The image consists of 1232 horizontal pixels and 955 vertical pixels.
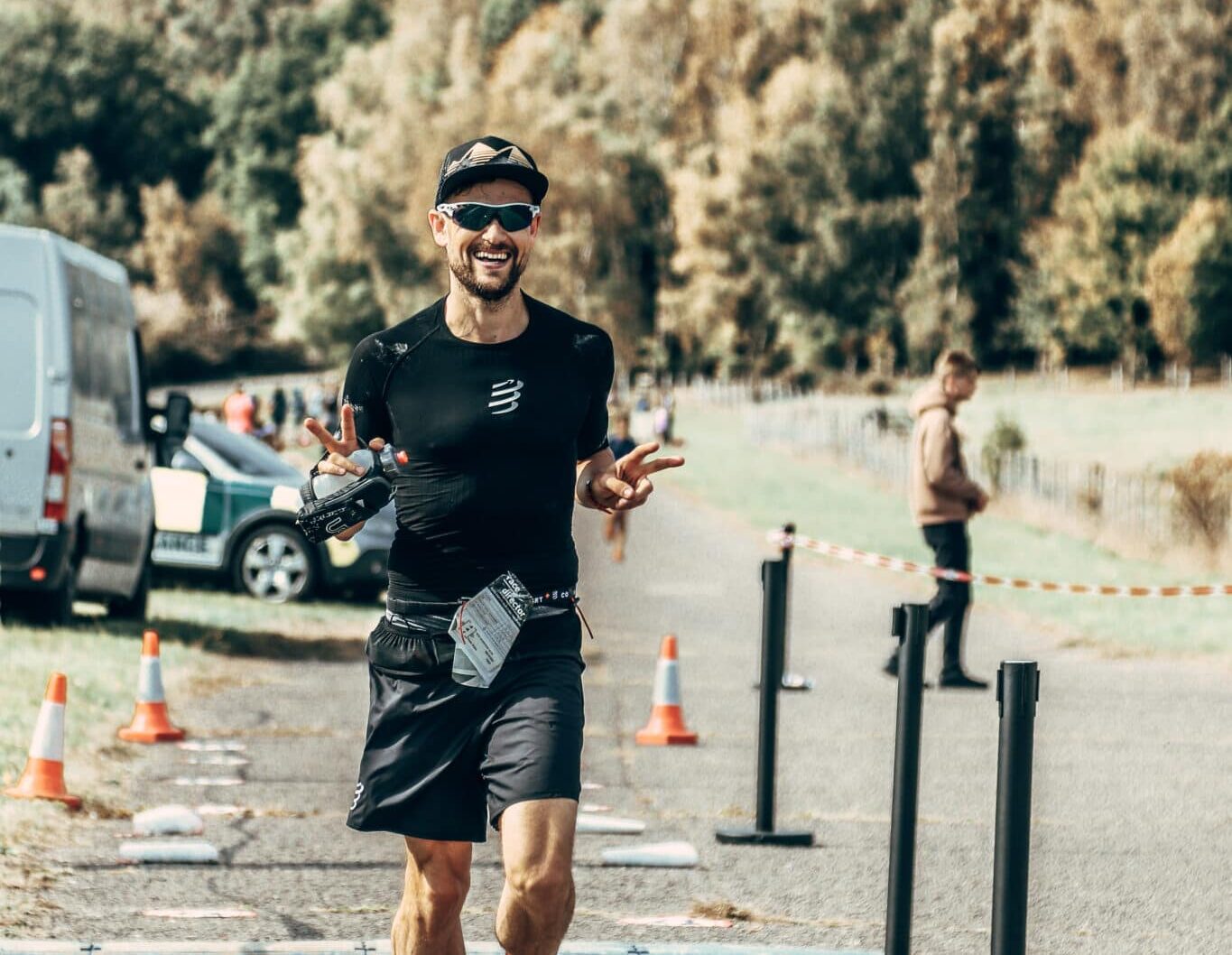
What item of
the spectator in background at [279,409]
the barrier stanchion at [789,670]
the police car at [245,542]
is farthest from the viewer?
the spectator in background at [279,409]

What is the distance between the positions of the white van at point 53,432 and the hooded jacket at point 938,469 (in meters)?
5.08

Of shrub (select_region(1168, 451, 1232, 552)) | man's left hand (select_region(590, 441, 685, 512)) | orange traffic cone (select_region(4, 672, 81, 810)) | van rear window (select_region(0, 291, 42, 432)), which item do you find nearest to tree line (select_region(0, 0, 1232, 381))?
shrub (select_region(1168, 451, 1232, 552))

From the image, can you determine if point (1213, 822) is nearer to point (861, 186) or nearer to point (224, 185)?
point (861, 186)

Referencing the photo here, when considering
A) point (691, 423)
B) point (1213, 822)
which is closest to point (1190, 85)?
point (691, 423)

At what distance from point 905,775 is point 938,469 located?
25.1 feet

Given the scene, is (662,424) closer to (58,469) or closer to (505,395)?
(58,469)

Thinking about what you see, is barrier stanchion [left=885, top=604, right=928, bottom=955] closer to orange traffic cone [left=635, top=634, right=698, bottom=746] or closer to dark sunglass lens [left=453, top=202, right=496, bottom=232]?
dark sunglass lens [left=453, top=202, right=496, bottom=232]

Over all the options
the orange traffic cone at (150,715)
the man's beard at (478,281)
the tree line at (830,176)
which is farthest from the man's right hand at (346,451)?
the tree line at (830,176)

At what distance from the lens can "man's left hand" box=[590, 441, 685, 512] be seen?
514cm

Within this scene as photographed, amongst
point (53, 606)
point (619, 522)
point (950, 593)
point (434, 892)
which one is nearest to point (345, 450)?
point (434, 892)

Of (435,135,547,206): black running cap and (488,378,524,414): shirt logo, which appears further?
(435,135,547,206): black running cap

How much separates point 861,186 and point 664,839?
77594mm

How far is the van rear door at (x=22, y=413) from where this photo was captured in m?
13.3

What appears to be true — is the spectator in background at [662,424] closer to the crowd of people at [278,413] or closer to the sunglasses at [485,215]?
the crowd of people at [278,413]
